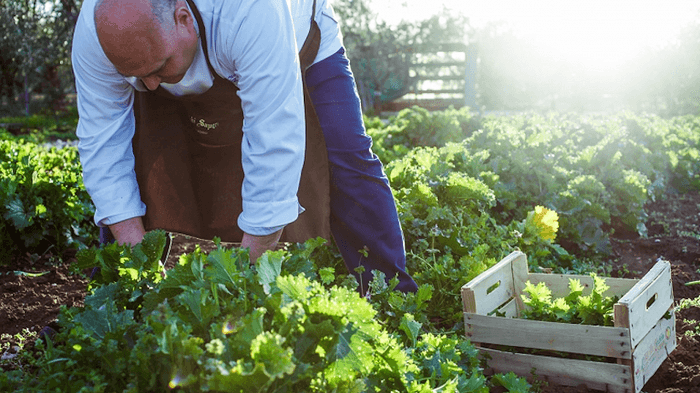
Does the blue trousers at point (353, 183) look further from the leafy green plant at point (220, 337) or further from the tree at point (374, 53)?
the tree at point (374, 53)

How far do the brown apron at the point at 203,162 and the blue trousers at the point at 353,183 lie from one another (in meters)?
0.06

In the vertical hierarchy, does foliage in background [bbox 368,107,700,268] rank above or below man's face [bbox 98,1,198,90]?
below

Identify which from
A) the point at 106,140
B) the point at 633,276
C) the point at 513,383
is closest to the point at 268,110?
the point at 106,140

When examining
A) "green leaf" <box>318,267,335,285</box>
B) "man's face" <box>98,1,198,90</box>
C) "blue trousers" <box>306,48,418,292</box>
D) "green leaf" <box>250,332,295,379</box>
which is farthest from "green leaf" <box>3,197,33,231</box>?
"green leaf" <box>250,332,295,379</box>

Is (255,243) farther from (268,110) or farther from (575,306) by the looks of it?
(575,306)

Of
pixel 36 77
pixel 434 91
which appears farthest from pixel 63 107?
pixel 434 91

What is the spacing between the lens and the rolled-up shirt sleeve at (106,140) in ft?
7.61

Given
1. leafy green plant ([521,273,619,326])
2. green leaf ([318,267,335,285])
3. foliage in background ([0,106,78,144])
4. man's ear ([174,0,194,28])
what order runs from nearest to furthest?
green leaf ([318,267,335,285]) → man's ear ([174,0,194,28]) → leafy green plant ([521,273,619,326]) → foliage in background ([0,106,78,144])

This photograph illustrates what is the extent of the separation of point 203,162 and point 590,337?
1.81m

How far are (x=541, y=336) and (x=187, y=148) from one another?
1.73 m

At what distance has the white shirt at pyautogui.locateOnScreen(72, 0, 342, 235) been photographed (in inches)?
79.9

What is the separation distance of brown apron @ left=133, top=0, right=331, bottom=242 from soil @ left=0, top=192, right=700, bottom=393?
0.80m

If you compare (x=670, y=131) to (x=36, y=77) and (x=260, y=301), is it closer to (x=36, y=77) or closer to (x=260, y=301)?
(x=260, y=301)

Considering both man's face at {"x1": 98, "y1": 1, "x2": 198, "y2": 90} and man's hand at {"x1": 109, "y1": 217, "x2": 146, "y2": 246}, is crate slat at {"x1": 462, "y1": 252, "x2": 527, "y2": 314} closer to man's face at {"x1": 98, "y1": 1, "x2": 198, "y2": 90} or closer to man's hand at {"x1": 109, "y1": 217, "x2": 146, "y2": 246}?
man's hand at {"x1": 109, "y1": 217, "x2": 146, "y2": 246}
